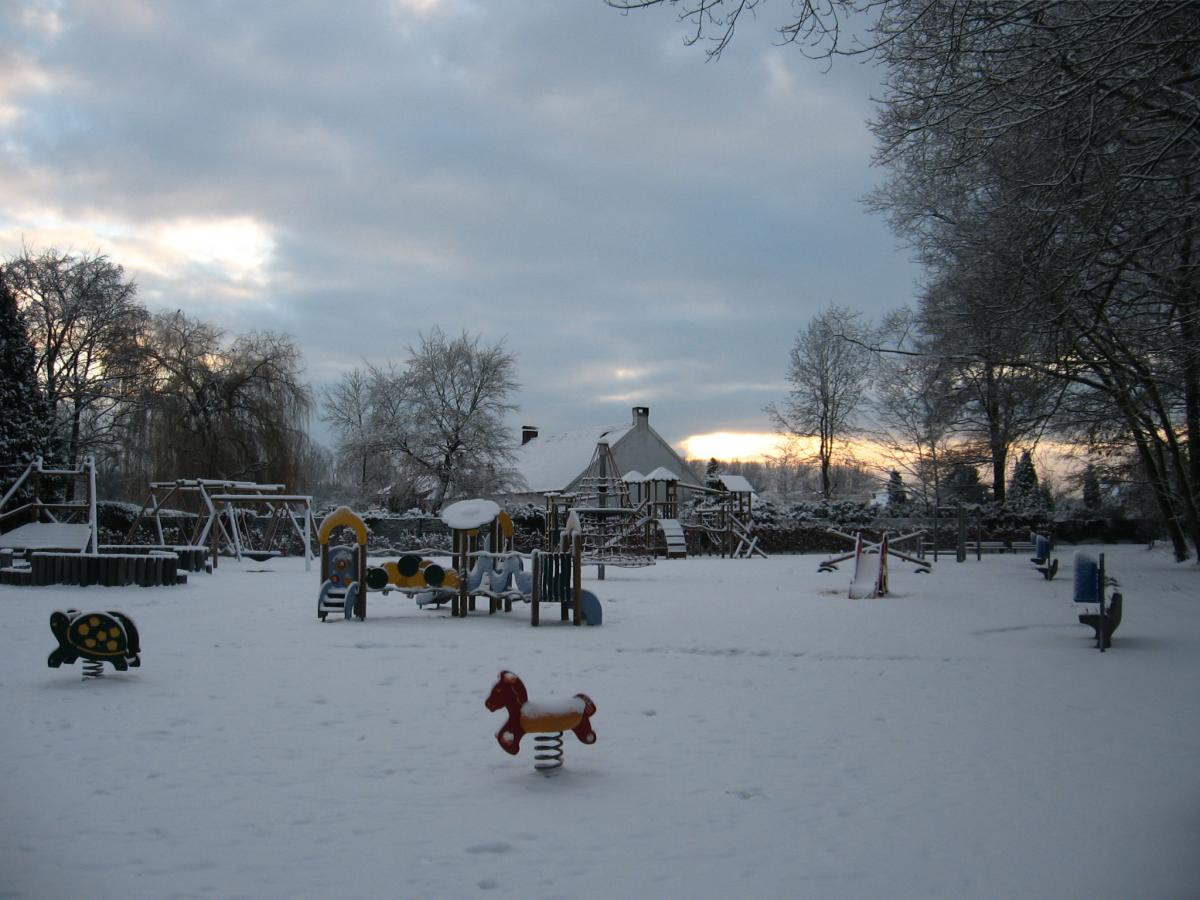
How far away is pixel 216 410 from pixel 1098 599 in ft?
103

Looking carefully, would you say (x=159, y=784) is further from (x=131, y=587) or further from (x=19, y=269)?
(x=19, y=269)

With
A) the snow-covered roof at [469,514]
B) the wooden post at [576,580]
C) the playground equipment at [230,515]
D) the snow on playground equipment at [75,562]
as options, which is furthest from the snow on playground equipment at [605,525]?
the snow on playground equipment at [75,562]

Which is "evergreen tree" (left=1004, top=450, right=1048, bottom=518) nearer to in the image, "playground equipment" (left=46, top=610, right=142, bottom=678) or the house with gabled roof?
the house with gabled roof

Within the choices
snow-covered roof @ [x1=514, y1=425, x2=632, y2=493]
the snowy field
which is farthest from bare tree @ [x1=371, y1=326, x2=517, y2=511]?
the snowy field

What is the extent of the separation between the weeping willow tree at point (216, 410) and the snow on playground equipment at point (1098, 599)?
2916cm

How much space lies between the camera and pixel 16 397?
89.8 feet

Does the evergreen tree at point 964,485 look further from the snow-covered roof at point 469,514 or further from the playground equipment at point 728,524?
the snow-covered roof at point 469,514

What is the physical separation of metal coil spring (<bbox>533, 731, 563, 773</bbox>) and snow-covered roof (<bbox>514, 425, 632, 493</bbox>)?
143 ft

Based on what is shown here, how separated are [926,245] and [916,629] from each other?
876 cm

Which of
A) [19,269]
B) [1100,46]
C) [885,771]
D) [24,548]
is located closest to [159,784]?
[885,771]

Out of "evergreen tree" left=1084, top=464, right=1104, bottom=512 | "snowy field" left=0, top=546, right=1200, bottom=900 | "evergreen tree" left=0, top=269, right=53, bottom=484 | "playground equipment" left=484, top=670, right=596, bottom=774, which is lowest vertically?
"snowy field" left=0, top=546, right=1200, bottom=900

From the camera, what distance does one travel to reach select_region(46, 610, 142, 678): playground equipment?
7945 mm

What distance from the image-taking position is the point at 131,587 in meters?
17.2

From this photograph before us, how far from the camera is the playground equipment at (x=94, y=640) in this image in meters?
7.95
